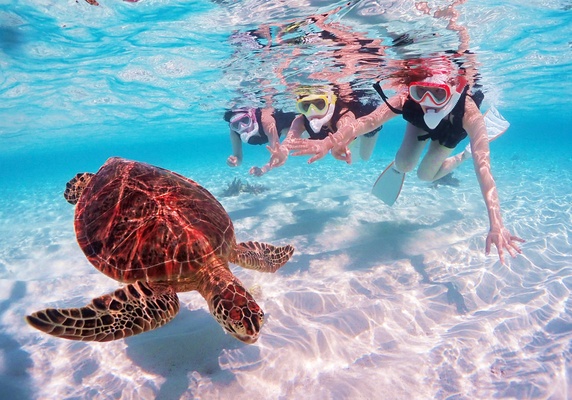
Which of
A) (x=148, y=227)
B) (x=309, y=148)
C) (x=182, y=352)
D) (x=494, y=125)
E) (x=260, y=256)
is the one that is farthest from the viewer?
(x=494, y=125)


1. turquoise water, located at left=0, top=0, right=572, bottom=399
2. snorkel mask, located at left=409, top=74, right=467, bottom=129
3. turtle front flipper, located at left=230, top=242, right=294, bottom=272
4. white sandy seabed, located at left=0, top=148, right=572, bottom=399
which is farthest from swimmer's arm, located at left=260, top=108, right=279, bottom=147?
turtle front flipper, located at left=230, top=242, right=294, bottom=272

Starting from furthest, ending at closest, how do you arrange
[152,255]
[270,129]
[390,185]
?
[270,129]
[390,185]
[152,255]

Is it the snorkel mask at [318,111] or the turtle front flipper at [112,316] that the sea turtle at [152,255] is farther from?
the snorkel mask at [318,111]

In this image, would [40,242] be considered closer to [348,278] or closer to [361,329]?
[348,278]

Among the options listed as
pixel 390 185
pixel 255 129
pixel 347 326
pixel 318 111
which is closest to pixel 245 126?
pixel 255 129

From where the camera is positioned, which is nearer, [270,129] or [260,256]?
[260,256]

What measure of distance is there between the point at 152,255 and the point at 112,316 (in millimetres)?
708

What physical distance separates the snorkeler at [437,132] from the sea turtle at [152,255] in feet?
6.90

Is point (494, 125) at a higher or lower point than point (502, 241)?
lower

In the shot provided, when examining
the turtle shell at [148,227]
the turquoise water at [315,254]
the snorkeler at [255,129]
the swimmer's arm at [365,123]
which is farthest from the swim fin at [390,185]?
the turtle shell at [148,227]

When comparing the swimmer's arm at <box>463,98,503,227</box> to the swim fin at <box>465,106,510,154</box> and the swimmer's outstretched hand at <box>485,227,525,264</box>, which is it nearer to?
the swimmer's outstretched hand at <box>485,227,525,264</box>

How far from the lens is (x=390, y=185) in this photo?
1016cm

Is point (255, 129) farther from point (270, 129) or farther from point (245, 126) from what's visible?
point (270, 129)

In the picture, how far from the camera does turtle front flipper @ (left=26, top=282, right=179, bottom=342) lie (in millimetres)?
2420
